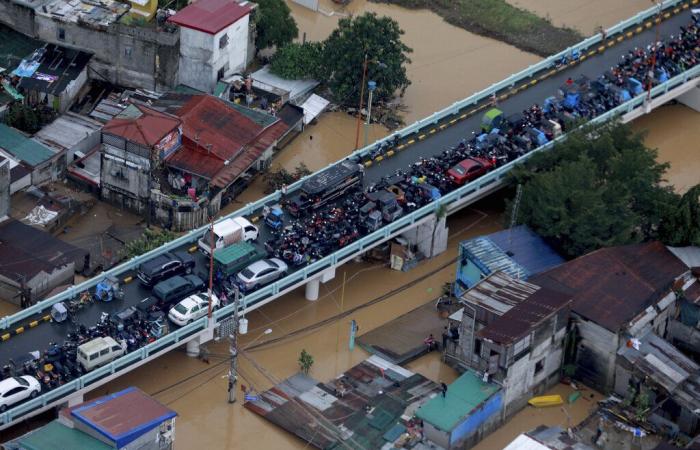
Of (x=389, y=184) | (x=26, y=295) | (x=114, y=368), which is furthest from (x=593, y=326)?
(x=26, y=295)

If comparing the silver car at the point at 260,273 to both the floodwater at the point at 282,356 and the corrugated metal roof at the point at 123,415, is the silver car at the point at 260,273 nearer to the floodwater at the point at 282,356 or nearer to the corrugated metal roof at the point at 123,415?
the floodwater at the point at 282,356

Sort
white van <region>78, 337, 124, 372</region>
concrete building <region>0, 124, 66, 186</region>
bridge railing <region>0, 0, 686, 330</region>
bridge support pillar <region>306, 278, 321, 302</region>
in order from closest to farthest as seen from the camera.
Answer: white van <region>78, 337, 124, 372</region> < bridge railing <region>0, 0, 686, 330</region> < bridge support pillar <region>306, 278, 321, 302</region> < concrete building <region>0, 124, 66, 186</region>

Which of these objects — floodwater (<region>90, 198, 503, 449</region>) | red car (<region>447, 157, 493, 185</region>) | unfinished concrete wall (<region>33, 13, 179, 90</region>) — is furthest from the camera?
unfinished concrete wall (<region>33, 13, 179, 90</region>)

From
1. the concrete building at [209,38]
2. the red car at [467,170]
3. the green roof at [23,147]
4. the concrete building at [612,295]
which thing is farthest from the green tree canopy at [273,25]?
the concrete building at [612,295]

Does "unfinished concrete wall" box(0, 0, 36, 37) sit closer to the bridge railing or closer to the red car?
the bridge railing

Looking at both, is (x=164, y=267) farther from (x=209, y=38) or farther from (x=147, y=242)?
(x=209, y=38)

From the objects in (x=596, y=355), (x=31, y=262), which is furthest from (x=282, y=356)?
(x=596, y=355)

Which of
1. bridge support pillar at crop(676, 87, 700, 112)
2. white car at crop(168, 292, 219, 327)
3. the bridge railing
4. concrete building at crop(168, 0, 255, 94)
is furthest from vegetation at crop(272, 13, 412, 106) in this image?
white car at crop(168, 292, 219, 327)
